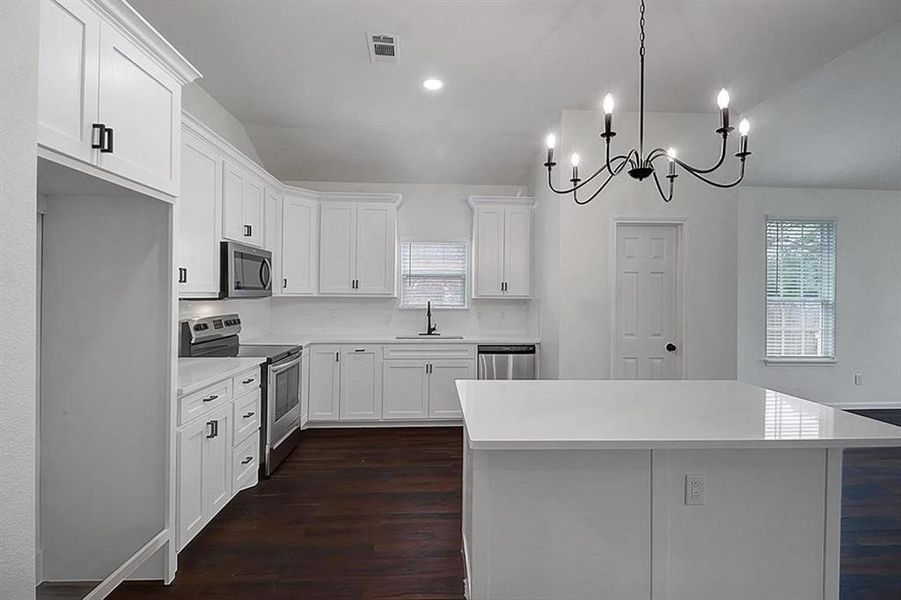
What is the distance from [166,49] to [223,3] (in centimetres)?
86

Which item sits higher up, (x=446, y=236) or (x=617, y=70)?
(x=617, y=70)

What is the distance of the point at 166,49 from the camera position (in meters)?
2.17

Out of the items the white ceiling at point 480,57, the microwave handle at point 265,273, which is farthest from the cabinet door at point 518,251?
the microwave handle at point 265,273

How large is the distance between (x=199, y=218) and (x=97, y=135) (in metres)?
1.58

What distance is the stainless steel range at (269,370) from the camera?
3.64 meters

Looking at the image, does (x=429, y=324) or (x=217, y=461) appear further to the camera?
(x=429, y=324)

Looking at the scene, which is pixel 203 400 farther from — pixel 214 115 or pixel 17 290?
pixel 214 115

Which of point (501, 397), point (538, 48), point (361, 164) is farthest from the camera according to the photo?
point (361, 164)

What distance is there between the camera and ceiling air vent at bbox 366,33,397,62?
3.14 meters

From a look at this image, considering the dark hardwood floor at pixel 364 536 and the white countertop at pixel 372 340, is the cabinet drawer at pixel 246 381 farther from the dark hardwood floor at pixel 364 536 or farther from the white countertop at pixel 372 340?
the white countertop at pixel 372 340

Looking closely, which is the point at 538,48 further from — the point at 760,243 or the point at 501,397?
the point at 760,243

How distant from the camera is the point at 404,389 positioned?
505 cm

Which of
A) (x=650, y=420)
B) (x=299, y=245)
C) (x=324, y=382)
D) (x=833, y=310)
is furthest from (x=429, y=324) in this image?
(x=833, y=310)

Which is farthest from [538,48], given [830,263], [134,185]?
[830,263]
